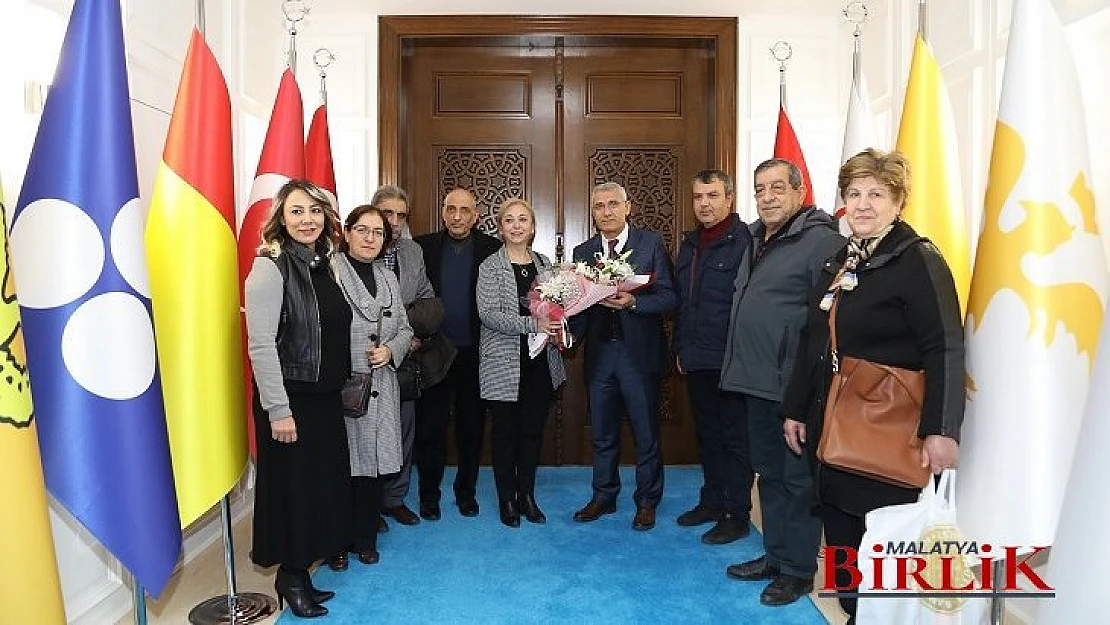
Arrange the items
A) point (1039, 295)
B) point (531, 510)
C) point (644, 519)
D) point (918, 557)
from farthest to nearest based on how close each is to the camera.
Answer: point (531, 510), point (644, 519), point (1039, 295), point (918, 557)

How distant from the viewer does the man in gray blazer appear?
3.61 meters

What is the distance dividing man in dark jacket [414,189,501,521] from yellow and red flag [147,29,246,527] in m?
1.24

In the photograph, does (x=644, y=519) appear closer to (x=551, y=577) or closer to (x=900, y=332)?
(x=551, y=577)

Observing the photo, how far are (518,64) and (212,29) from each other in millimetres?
1844

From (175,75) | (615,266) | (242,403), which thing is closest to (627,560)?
(615,266)

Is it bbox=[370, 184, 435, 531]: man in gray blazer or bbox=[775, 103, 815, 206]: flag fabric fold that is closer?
bbox=[370, 184, 435, 531]: man in gray blazer

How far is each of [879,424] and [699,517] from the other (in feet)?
6.07

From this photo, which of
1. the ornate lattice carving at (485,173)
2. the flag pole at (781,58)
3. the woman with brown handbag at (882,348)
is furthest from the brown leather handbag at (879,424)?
the ornate lattice carving at (485,173)

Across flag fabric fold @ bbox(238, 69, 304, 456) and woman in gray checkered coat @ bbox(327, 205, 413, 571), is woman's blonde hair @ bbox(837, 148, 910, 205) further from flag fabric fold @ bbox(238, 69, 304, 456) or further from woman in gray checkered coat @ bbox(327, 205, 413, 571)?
flag fabric fold @ bbox(238, 69, 304, 456)

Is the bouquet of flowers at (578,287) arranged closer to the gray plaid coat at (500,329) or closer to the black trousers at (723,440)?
the gray plaid coat at (500,329)

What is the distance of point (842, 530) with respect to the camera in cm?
232

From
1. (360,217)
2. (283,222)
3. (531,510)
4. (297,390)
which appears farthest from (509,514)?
(283,222)

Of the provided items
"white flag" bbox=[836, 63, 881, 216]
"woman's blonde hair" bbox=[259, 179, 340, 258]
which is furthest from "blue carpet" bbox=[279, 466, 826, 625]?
"white flag" bbox=[836, 63, 881, 216]

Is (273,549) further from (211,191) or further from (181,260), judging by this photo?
(211,191)
